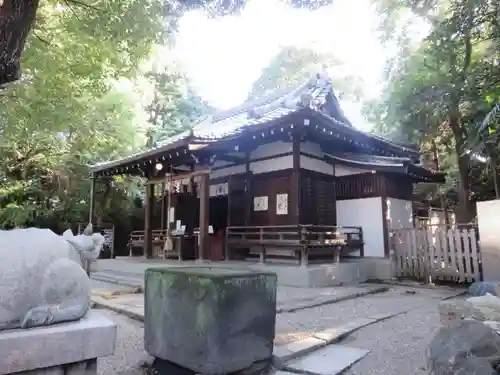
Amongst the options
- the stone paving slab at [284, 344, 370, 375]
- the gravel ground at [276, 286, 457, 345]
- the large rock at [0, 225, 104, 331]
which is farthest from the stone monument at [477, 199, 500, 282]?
the large rock at [0, 225, 104, 331]

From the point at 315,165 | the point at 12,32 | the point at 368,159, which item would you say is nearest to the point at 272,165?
the point at 315,165

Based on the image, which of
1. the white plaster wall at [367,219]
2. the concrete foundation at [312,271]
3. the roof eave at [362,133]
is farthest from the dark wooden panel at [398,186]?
the concrete foundation at [312,271]

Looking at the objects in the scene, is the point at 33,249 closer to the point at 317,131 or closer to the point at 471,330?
the point at 471,330

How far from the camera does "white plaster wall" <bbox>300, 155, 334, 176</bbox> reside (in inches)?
397

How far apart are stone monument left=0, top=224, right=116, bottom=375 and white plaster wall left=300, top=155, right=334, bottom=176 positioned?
7973 mm

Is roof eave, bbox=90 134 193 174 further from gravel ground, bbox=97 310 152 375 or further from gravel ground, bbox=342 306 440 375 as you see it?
gravel ground, bbox=342 306 440 375

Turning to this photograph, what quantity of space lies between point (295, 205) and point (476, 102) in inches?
201

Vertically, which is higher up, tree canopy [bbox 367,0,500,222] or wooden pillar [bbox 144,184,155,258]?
tree canopy [bbox 367,0,500,222]

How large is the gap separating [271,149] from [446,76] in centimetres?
572

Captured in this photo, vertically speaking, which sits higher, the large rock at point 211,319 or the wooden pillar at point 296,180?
the wooden pillar at point 296,180

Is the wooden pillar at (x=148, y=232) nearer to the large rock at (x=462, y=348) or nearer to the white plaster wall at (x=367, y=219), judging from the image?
the white plaster wall at (x=367, y=219)

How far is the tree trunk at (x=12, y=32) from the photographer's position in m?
4.03

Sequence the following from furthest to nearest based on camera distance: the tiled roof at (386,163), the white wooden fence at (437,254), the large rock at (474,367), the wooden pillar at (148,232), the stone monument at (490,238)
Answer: the wooden pillar at (148,232)
the tiled roof at (386,163)
the white wooden fence at (437,254)
the stone monument at (490,238)
the large rock at (474,367)

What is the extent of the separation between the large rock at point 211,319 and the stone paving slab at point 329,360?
329mm
